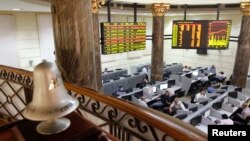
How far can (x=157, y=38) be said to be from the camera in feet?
28.0

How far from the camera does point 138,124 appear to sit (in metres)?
1.45

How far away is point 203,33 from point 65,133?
302 inches

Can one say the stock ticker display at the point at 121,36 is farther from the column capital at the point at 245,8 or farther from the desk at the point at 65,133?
the desk at the point at 65,133

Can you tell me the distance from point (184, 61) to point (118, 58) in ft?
15.8

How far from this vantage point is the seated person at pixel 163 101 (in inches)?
288

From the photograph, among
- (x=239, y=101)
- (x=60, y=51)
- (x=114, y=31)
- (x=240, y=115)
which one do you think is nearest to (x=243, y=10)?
(x=239, y=101)

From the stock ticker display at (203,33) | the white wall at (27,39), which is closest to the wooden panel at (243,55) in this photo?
the stock ticker display at (203,33)

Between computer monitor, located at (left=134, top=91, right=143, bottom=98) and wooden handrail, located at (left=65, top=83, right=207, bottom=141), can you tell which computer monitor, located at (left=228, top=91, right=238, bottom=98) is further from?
wooden handrail, located at (left=65, top=83, right=207, bottom=141)

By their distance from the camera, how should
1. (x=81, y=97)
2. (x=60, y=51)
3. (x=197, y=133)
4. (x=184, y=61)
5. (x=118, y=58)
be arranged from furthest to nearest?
(x=184, y=61) → (x=118, y=58) → (x=60, y=51) → (x=81, y=97) → (x=197, y=133)

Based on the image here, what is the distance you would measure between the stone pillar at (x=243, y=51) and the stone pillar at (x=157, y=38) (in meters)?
2.99

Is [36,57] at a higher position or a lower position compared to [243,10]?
lower

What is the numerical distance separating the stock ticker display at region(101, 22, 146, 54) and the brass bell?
18.9ft

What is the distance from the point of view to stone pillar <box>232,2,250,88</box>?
812cm

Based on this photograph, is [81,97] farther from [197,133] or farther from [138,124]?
[197,133]
